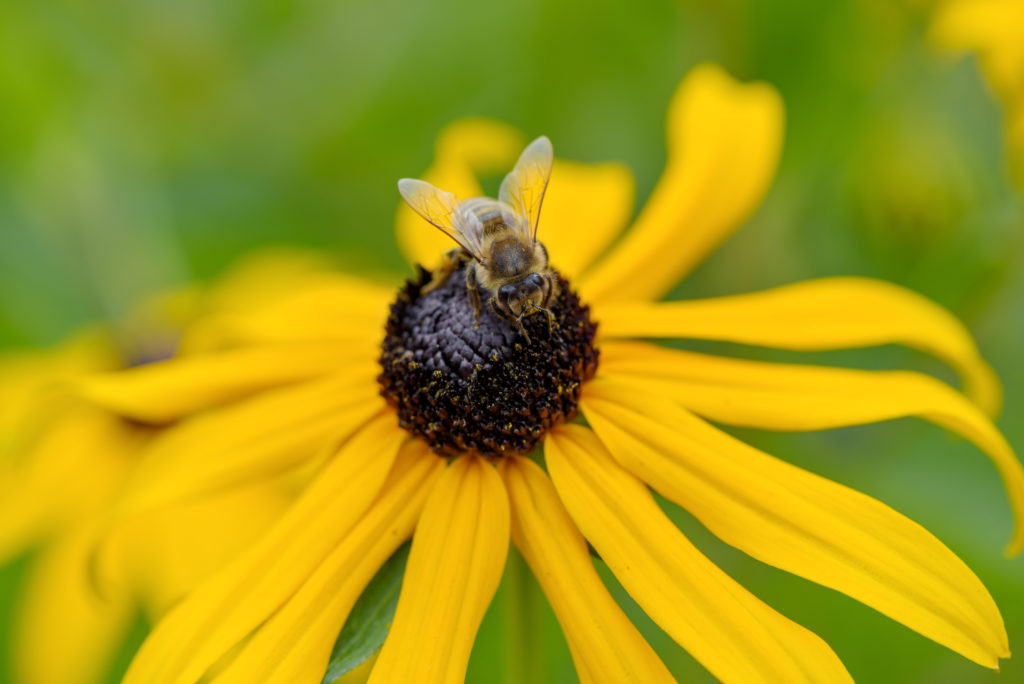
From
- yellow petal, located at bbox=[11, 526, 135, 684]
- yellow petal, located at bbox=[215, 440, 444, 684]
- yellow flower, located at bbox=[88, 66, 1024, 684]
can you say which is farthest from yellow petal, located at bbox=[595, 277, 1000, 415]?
yellow petal, located at bbox=[11, 526, 135, 684]

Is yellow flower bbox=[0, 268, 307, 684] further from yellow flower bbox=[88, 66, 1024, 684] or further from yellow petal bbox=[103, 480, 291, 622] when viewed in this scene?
yellow flower bbox=[88, 66, 1024, 684]

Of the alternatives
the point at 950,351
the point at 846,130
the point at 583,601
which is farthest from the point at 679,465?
the point at 846,130

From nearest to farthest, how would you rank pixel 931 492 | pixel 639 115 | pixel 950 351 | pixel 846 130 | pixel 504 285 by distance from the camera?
pixel 504 285 < pixel 950 351 < pixel 931 492 < pixel 846 130 < pixel 639 115

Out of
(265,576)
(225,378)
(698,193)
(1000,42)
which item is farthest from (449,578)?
(1000,42)

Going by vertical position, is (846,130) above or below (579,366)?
above

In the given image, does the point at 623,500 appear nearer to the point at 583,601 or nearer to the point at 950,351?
the point at 583,601
